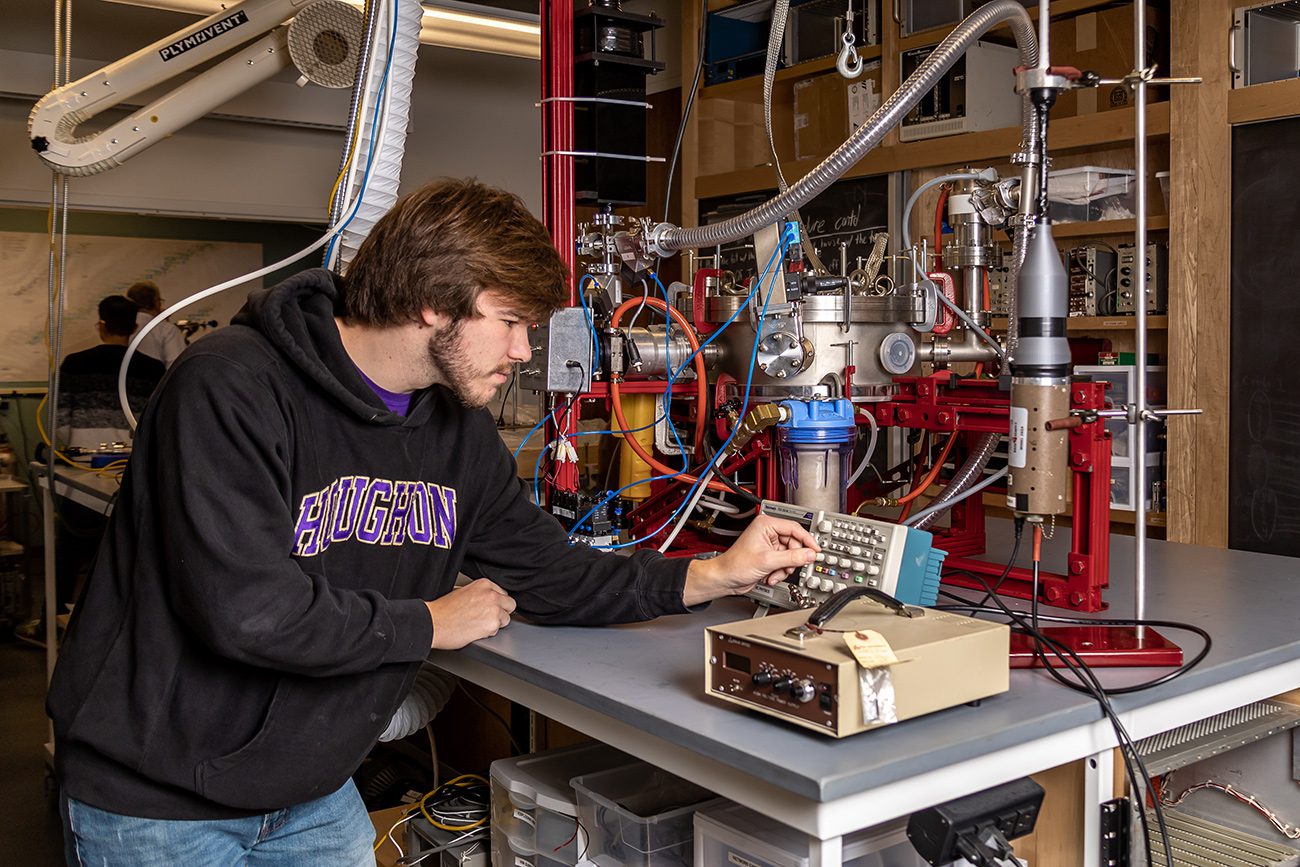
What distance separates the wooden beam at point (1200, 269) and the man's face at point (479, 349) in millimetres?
2266

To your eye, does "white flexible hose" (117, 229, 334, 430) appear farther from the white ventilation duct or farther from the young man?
the young man

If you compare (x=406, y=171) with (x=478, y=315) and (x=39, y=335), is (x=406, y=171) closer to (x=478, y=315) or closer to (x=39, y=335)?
(x=39, y=335)

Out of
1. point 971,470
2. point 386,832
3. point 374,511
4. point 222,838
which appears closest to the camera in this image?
point 222,838

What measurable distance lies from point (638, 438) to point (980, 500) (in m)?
0.66

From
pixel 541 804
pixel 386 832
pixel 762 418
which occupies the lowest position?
pixel 386 832

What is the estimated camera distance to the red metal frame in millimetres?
1671

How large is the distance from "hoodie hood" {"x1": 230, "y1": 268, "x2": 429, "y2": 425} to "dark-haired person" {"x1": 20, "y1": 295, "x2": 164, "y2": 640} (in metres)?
3.44

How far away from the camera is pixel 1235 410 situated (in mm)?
3074

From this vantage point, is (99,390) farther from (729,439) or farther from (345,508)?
(345,508)

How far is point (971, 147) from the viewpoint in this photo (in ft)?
12.2

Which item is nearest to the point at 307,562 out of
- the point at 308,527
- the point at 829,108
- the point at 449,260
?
the point at 308,527

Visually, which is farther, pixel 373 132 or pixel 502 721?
pixel 502 721

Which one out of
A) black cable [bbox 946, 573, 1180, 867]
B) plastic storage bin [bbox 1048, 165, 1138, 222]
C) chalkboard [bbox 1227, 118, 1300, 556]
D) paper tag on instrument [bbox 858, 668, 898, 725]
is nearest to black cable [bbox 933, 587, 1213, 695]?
black cable [bbox 946, 573, 1180, 867]

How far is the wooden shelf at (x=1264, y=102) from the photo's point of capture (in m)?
2.88
